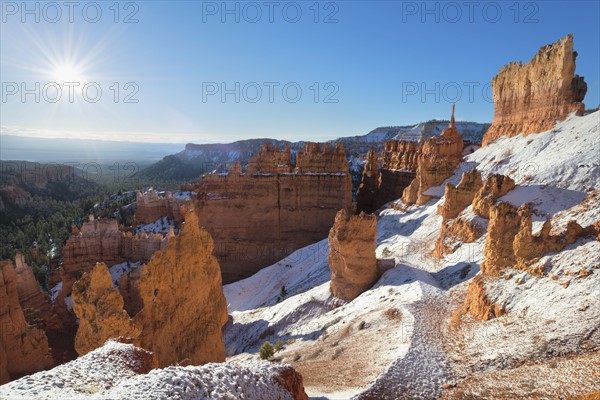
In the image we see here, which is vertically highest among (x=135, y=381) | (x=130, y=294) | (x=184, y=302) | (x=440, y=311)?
(x=135, y=381)

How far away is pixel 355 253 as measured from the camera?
74.8 ft

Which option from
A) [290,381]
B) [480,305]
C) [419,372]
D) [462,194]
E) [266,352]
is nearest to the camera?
[290,381]

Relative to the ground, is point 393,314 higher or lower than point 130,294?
higher

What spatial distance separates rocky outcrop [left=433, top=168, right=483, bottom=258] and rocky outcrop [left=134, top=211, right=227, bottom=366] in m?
15.3

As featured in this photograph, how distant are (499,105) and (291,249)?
31.0 metres

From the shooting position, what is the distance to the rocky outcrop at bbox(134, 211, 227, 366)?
14453mm

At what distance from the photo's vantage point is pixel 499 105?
44.4m

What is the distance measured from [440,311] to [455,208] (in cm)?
1218

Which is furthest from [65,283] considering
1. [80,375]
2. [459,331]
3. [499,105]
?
[499,105]

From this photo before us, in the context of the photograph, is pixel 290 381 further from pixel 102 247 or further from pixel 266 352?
pixel 102 247

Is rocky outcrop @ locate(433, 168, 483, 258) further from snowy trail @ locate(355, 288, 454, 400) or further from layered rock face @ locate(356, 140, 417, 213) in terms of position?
layered rock face @ locate(356, 140, 417, 213)

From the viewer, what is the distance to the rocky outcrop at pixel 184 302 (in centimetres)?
1445

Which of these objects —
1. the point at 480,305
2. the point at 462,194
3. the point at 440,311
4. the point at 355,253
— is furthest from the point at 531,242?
the point at 462,194

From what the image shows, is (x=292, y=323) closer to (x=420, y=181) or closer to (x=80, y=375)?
(x=80, y=375)
